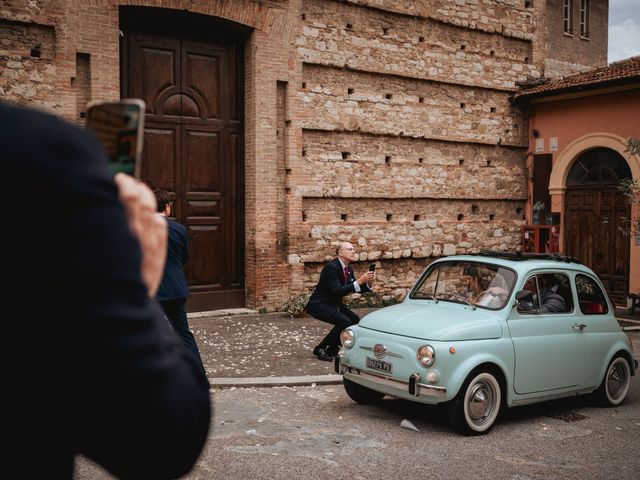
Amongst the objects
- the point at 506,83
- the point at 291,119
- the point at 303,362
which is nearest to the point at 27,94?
the point at 291,119

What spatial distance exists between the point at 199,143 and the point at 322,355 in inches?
244

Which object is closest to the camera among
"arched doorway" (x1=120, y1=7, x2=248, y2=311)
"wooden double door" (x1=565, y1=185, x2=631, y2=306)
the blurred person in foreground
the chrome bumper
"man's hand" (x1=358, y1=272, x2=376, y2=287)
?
the blurred person in foreground

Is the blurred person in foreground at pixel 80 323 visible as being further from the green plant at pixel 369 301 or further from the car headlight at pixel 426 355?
the green plant at pixel 369 301

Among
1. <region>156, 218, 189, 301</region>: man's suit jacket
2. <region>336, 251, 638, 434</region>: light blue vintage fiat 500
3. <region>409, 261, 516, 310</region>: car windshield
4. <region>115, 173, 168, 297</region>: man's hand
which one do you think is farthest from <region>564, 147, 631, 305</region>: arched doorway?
<region>115, 173, 168, 297</region>: man's hand

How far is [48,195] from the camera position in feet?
3.00

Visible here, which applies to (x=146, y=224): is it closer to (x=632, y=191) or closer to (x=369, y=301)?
(x=369, y=301)

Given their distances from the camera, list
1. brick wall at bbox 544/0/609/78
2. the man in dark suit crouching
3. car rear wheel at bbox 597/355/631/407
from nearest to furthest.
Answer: car rear wheel at bbox 597/355/631/407 < the man in dark suit crouching < brick wall at bbox 544/0/609/78

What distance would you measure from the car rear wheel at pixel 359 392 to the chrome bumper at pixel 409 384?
13.3 inches

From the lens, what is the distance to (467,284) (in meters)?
7.84

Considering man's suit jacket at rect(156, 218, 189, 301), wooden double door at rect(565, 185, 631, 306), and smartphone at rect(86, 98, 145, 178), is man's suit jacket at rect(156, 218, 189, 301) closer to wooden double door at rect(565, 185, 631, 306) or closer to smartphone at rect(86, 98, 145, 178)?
smartphone at rect(86, 98, 145, 178)

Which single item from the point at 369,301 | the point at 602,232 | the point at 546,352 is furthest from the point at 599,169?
the point at 546,352

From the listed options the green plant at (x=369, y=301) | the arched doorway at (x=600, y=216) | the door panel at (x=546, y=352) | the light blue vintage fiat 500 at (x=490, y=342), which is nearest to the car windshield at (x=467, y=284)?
the light blue vintage fiat 500 at (x=490, y=342)

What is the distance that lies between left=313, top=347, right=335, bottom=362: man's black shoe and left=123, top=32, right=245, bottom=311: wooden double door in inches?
192

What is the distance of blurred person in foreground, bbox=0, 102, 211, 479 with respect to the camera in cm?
92
